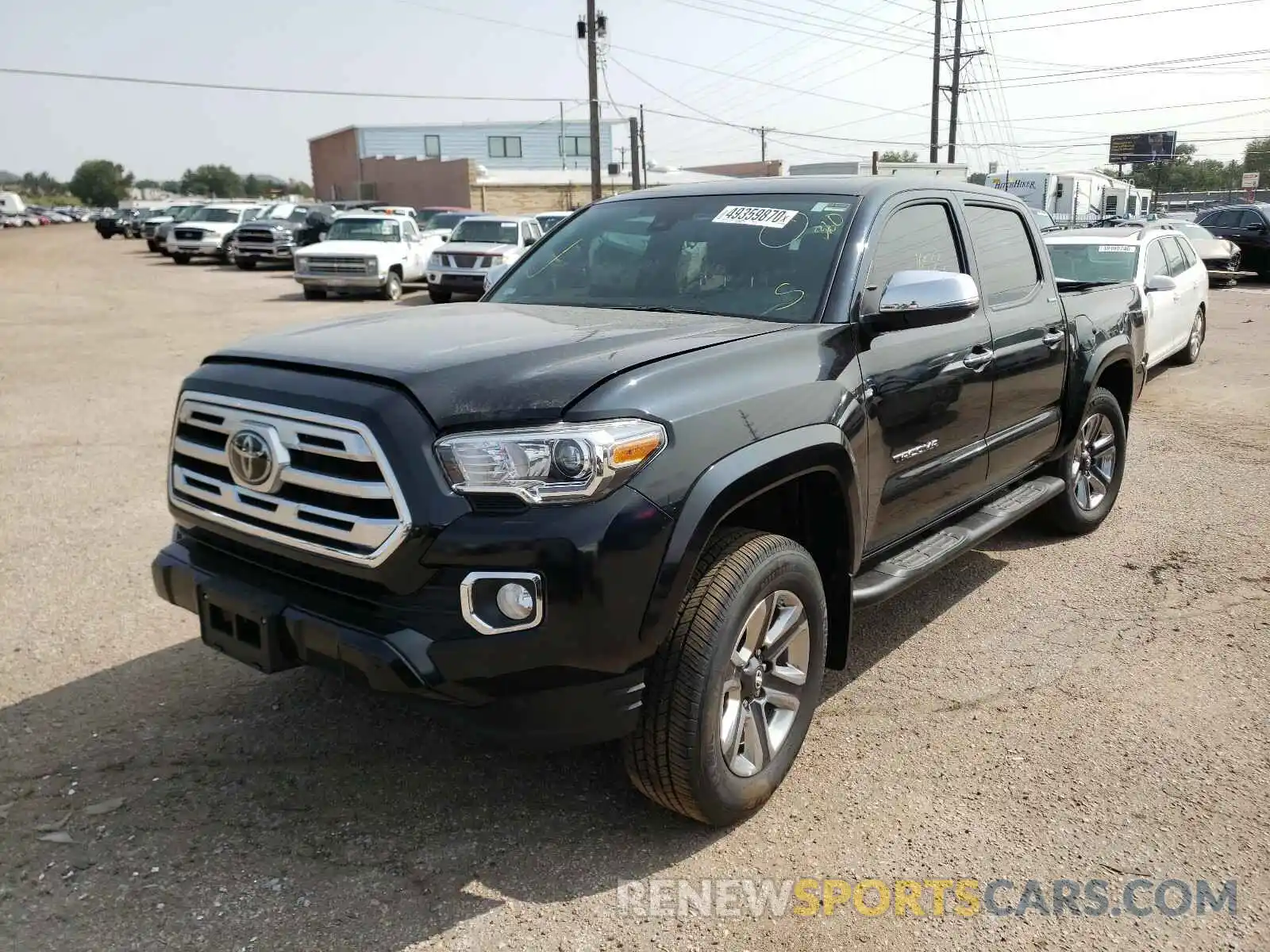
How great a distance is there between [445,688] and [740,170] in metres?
71.5

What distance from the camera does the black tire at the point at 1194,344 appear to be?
473 inches

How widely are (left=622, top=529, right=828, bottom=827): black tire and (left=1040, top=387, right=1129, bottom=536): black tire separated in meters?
3.05

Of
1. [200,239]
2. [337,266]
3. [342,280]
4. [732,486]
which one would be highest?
[200,239]

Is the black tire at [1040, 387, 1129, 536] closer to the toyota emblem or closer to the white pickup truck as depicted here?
the toyota emblem

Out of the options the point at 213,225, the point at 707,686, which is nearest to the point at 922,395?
the point at 707,686

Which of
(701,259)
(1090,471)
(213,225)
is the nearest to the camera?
(701,259)

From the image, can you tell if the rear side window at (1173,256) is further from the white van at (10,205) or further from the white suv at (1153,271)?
the white van at (10,205)

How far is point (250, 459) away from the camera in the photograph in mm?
2799

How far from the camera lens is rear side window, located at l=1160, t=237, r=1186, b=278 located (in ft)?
36.7

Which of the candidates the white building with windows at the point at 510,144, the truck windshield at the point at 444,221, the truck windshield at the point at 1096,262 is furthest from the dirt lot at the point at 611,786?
the white building with windows at the point at 510,144

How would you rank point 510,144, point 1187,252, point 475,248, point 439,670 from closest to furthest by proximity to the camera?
point 439,670 < point 1187,252 < point 475,248 < point 510,144

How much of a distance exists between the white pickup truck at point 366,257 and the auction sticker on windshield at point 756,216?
1704 cm

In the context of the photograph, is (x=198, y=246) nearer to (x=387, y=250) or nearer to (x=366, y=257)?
(x=387, y=250)

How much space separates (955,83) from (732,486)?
44.8 m
